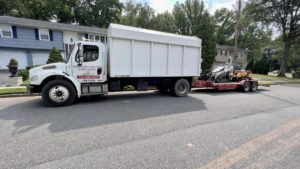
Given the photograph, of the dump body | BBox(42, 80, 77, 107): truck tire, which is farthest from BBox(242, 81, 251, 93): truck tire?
BBox(42, 80, 77, 107): truck tire

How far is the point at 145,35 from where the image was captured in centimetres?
694

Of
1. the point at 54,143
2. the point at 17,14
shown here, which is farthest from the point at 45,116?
the point at 17,14

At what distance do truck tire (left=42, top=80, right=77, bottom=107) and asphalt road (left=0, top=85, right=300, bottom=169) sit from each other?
34 cm

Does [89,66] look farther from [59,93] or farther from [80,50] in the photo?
[59,93]

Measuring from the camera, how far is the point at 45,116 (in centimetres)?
477

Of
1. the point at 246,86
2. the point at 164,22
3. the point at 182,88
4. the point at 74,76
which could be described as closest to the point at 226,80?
the point at 246,86

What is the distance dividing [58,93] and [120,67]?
2.51m

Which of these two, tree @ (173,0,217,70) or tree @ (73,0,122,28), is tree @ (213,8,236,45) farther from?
tree @ (73,0,122,28)

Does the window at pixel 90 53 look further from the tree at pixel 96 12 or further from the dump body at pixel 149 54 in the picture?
the tree at pixel 96 12

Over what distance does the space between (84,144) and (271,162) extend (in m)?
3.49

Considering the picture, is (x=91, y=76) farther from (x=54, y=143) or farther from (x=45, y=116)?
(x=54, y=143)

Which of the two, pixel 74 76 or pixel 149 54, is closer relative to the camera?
pixel 74 76

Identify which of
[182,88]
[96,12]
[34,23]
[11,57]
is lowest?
[182,88]

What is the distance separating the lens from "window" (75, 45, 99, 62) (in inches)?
246
